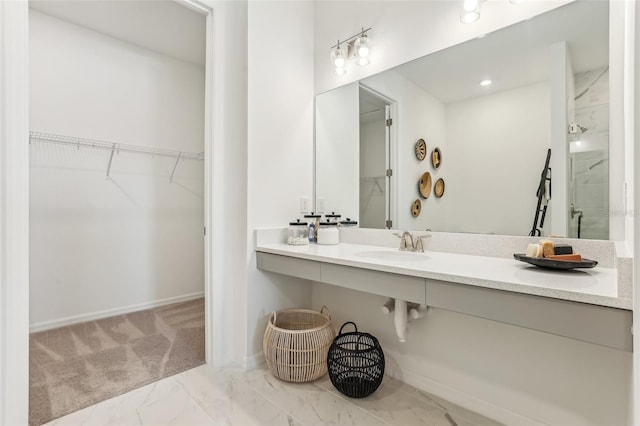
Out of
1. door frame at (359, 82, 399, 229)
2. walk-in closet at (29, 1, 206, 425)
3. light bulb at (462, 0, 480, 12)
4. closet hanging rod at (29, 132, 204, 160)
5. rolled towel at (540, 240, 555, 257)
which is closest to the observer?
rolled towel at (540, 240, 555, 257)

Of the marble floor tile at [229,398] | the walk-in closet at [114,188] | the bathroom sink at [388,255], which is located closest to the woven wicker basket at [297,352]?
the marble floor tile at [229,398]

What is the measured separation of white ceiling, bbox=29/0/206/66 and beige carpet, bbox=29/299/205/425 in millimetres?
2485

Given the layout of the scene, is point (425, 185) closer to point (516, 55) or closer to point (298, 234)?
point (516, 55)

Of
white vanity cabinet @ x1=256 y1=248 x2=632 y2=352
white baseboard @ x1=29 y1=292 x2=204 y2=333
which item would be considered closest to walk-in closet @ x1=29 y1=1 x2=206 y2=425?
white baseboard @ x1=29 y1=292 x2=204 y2=333

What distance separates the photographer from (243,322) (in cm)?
198

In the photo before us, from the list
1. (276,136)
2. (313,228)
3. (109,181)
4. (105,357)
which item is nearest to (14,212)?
(105,357)

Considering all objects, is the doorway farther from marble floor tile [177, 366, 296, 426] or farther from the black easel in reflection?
marble floor tile [177, 366, 296, 426]

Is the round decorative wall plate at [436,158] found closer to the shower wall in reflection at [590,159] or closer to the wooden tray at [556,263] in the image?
the shower wall in reflection at [590,159]

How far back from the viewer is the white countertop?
2.96 feet

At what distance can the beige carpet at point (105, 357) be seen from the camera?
5.40 ft

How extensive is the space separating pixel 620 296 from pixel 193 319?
2884 millimetres

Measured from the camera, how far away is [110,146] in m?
2.82

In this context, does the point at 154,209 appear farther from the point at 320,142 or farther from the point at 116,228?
the point at 320,142

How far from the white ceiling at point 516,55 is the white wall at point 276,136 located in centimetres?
79
